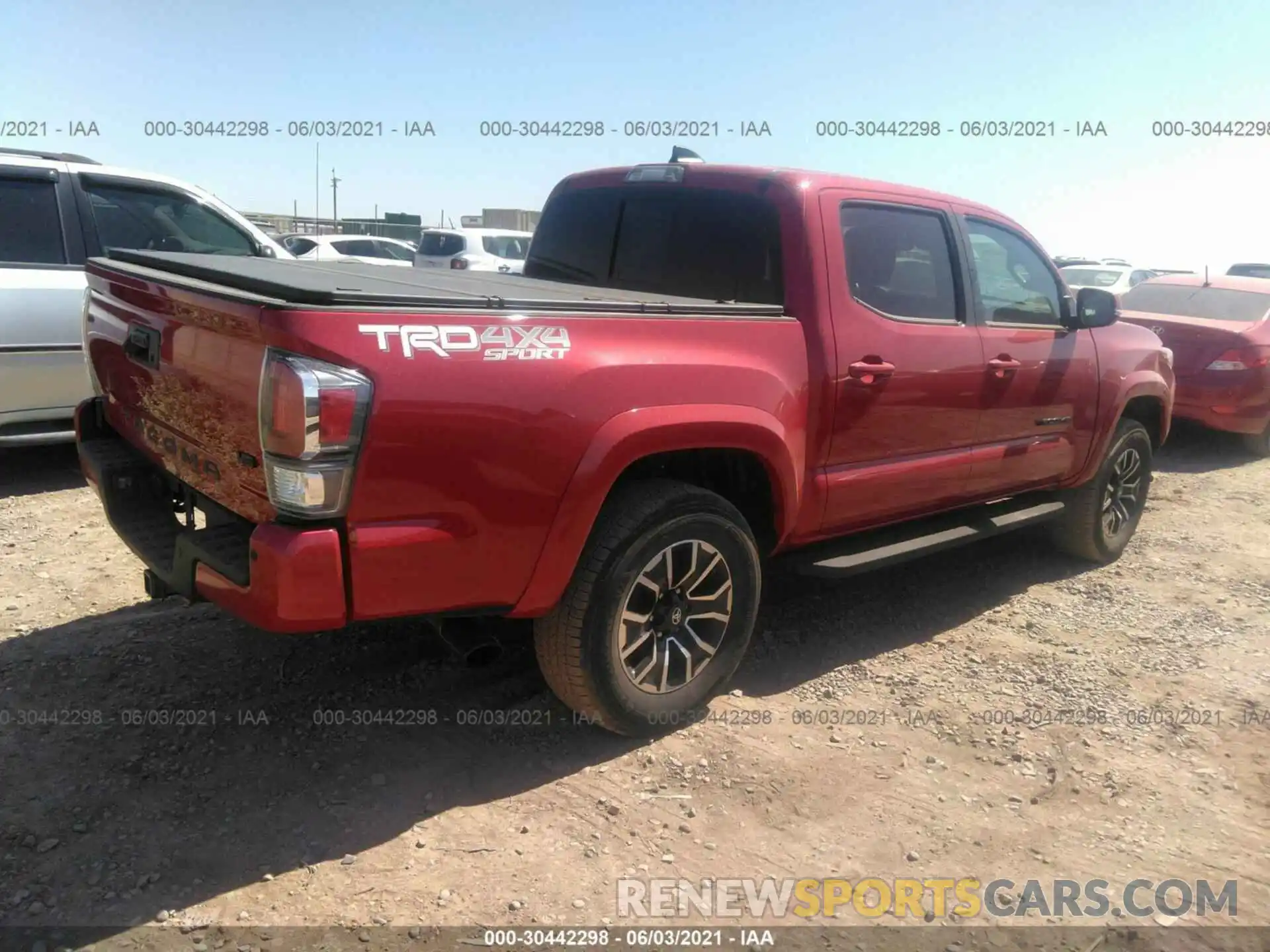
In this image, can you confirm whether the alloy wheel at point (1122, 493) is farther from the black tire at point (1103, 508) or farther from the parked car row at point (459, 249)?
the parked car row at point (459, 249)

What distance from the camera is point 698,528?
3211 millimetres

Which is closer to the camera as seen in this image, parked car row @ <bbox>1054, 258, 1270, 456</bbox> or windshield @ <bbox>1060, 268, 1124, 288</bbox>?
parked car row @ <bbox>1054, 258, 1270, 456</bbox>

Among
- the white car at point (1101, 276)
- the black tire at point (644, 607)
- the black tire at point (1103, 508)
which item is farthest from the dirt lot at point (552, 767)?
the white car at point (1101, 276)

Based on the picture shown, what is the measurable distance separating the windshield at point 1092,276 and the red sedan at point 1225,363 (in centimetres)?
815

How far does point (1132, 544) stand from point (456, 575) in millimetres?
4856

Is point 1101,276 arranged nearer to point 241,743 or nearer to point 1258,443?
point 1258,443

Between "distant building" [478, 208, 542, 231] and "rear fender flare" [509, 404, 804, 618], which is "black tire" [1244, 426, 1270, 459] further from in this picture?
"distant building" [478, 208, 542, 231]

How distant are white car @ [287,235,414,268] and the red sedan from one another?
11474mm

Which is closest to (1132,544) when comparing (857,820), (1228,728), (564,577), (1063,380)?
(1063,380)

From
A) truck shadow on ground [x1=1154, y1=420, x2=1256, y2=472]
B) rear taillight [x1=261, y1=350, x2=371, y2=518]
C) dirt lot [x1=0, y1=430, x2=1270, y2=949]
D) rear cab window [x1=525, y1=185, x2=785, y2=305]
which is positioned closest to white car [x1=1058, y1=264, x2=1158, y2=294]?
truck shadow on ground [x1=1154, y1=420, x2=1256, y2=472]

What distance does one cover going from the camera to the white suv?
5.44 metres

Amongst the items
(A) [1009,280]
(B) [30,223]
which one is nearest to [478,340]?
(A) [1009,280]

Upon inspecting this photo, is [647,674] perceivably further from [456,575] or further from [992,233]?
[992,233]

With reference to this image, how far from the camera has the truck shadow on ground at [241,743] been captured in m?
2.58
